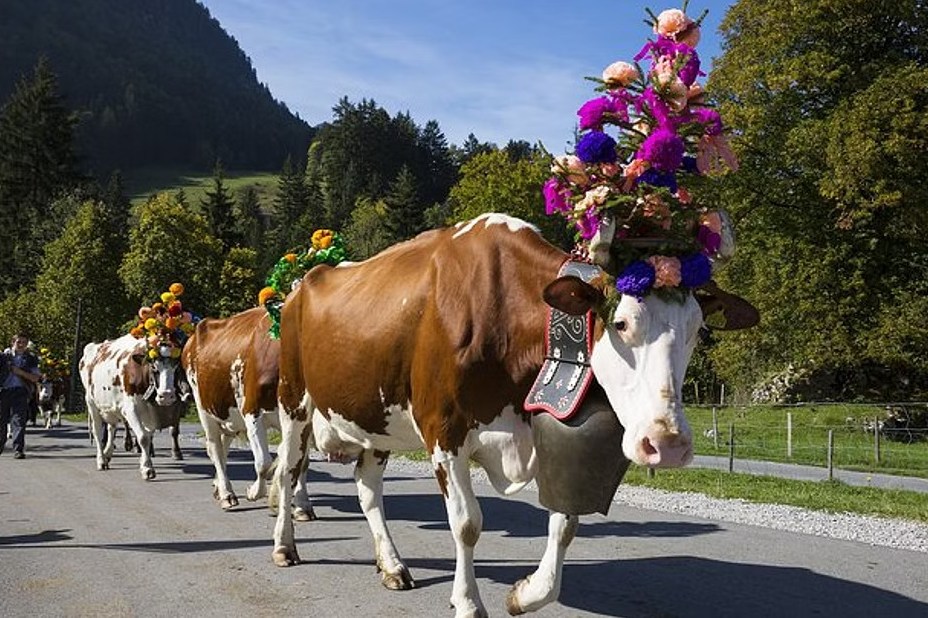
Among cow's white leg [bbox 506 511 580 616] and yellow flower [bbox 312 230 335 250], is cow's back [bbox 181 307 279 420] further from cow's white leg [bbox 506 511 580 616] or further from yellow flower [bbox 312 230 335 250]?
cow's white leg [bbox 506 511 580 616]

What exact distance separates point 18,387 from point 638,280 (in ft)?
48.9

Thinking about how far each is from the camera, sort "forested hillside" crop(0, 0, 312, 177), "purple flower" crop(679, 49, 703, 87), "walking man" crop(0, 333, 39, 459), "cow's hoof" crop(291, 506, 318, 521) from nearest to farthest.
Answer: "purple flower" crop(679, 49, 703, 87), "cow's hoof" crop(291, 506, 318, 521), "walking man" crop(0, 333, 39, 459), "forested hillside" crop(0, 0, 312, 177)

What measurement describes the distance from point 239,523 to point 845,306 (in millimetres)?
21415

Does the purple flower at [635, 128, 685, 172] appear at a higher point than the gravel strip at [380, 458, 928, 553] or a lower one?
higher

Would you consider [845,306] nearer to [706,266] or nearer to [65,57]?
[706,266]

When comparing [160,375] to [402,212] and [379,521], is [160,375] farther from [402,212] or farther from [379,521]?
[402,212]

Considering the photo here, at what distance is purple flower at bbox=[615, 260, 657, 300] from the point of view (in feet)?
12.5

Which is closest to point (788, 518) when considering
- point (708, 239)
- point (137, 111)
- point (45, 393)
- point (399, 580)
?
point (399, 580)

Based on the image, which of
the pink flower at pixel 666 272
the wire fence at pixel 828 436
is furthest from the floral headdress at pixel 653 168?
the wire fence at pixel 828 436

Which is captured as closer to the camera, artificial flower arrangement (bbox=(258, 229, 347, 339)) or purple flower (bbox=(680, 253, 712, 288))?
purple flower (bbox=(680, 253, 712, 288))

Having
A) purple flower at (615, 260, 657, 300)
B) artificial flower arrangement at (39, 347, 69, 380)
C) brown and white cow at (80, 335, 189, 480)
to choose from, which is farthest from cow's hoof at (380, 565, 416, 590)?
artificial flower arrangement at (39, 347, 69, 380)

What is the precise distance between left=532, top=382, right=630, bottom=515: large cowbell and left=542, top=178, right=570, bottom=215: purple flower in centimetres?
90

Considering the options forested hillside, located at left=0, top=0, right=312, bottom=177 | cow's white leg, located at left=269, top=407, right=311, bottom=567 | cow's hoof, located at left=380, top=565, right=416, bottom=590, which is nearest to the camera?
cow's hoof, located at left=380, top=565, right=416, bottom=590

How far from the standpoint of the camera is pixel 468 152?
13800 cm
